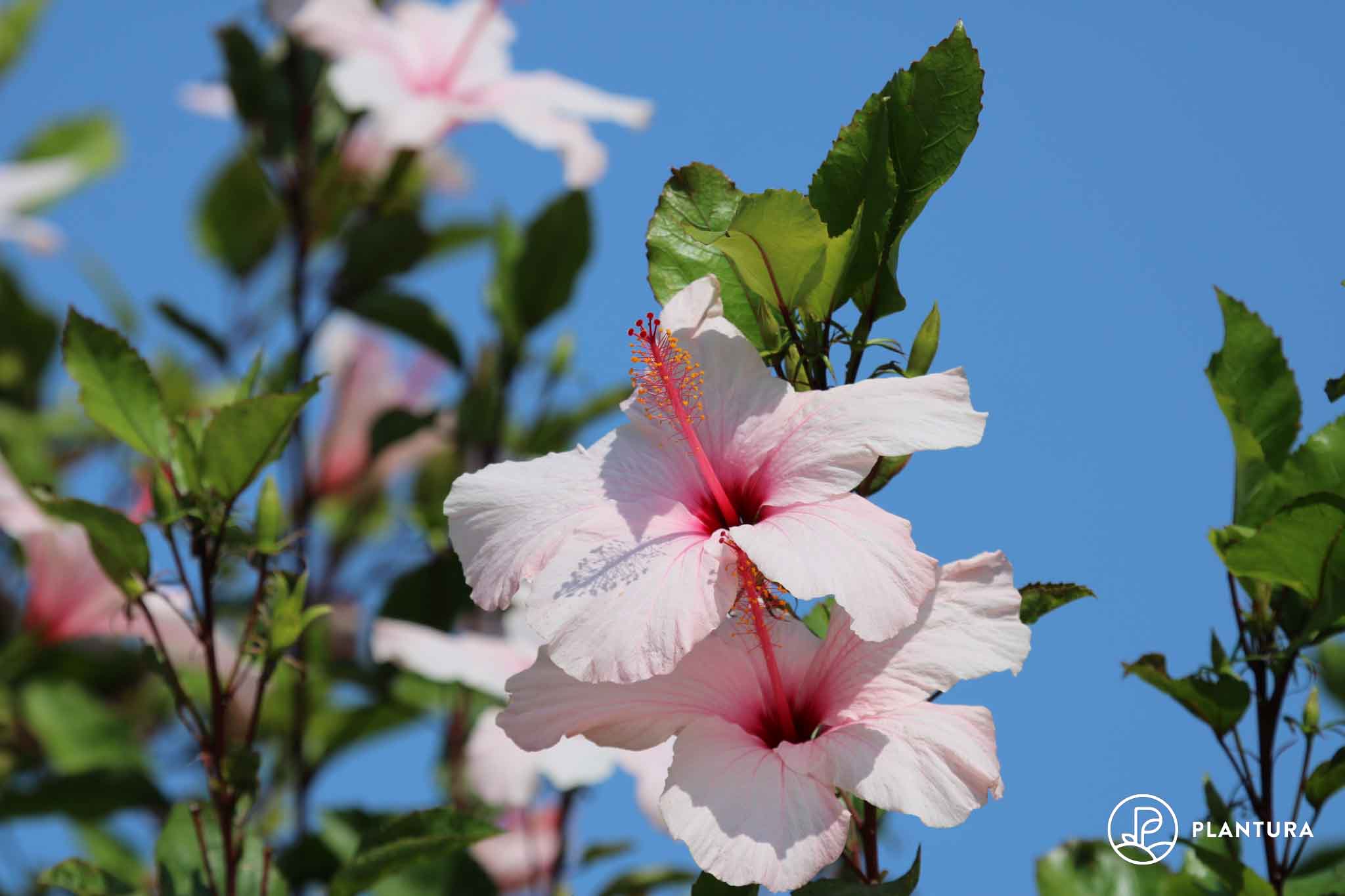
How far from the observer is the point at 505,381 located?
7.33ft

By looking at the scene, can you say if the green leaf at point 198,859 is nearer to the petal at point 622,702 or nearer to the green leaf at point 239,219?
the petal at point 622,702

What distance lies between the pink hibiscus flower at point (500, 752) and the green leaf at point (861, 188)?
2.64 ft

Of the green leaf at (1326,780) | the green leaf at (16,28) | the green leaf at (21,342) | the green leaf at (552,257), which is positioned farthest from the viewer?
the green leaf at (16,28)

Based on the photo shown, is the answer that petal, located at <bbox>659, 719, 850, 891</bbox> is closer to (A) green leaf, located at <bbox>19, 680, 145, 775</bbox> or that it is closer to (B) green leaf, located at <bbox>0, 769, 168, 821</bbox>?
(B) green leaf, located at <bbox>0, 769, 168, 821</bbox>

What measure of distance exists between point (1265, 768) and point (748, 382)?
1.82 feet

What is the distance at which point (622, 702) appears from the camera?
914 millimetres

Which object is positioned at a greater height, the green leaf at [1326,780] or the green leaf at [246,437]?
the green leaf at [246,437]

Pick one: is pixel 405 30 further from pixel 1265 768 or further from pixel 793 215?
pixel 1265 768

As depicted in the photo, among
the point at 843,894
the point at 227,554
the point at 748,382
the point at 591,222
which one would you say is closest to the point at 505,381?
the point at 591,222

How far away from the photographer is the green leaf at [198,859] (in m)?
1.32

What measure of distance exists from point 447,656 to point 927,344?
0.90 meters

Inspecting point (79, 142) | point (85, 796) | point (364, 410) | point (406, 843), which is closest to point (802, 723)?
point (406, 843)

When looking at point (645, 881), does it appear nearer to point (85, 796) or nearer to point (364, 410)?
point (85, 796)

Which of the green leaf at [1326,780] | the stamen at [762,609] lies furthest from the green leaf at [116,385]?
the green leaf at [1326,780]
